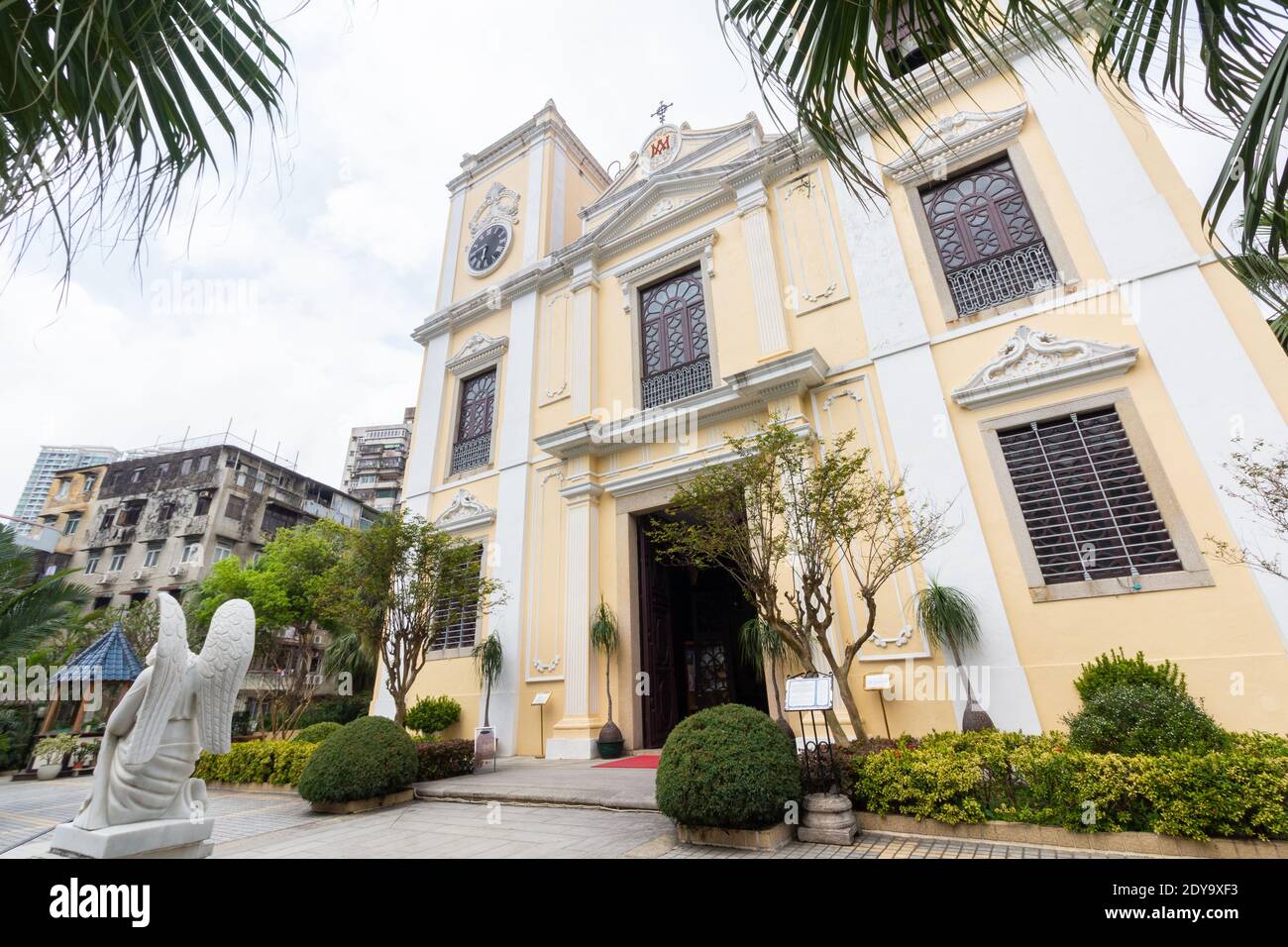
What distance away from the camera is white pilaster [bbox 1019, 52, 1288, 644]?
6.22m

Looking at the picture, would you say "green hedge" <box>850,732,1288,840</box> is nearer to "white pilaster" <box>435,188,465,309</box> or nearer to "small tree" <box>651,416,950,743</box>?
"small tree" <box>651,416,950,743</box>

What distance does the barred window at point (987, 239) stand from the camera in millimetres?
8234

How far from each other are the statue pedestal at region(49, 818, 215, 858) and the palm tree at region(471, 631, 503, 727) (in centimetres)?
620

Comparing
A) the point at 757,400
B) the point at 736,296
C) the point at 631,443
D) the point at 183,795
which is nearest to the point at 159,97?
the point at 183,795

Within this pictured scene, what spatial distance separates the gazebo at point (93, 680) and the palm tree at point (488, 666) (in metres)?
6.88

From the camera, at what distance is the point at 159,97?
5.47 feet

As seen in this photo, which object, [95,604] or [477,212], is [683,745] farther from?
[95,604]

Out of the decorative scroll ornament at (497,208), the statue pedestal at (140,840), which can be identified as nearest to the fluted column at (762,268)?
the decorative scroll ornament at (497,208)

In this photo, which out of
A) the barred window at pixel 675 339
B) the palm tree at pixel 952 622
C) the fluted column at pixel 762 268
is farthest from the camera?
the barred window at pixel 675 339

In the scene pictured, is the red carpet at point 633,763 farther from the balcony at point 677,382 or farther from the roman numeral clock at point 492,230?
the roman numeral clock at point 492,230

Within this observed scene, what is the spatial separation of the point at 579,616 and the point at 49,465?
47.8 m

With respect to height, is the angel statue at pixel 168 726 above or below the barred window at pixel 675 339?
below

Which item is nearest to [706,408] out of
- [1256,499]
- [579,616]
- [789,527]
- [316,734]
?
[789,527]
